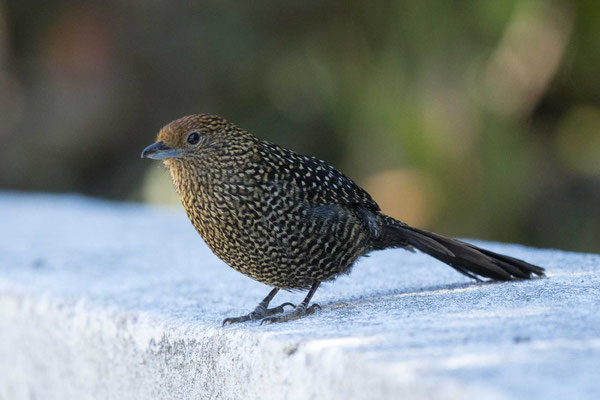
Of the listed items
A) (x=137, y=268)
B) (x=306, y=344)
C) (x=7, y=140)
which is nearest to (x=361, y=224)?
(x=306, y=344)

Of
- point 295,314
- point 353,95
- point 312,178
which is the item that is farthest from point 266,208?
point 353,95

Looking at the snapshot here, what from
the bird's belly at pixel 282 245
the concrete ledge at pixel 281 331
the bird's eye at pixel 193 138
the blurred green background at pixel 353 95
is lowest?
the concrete ledge at pixel 281 331

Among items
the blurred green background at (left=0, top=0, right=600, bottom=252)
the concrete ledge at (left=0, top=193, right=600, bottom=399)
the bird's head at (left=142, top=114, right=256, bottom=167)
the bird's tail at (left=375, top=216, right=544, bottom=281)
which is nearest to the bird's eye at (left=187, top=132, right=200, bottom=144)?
the bird's head at (left=142, top=114, right=256, bottom=167)

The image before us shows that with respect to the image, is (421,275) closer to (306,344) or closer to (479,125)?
(306,344)

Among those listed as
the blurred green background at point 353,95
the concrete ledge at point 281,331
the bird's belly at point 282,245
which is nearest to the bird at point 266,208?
the bird's belly at point 282,245

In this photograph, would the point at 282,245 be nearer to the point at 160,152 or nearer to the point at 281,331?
the point at 281,331

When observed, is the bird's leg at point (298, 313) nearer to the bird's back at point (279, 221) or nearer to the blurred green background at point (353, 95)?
the bird's back at point (279, 221)
